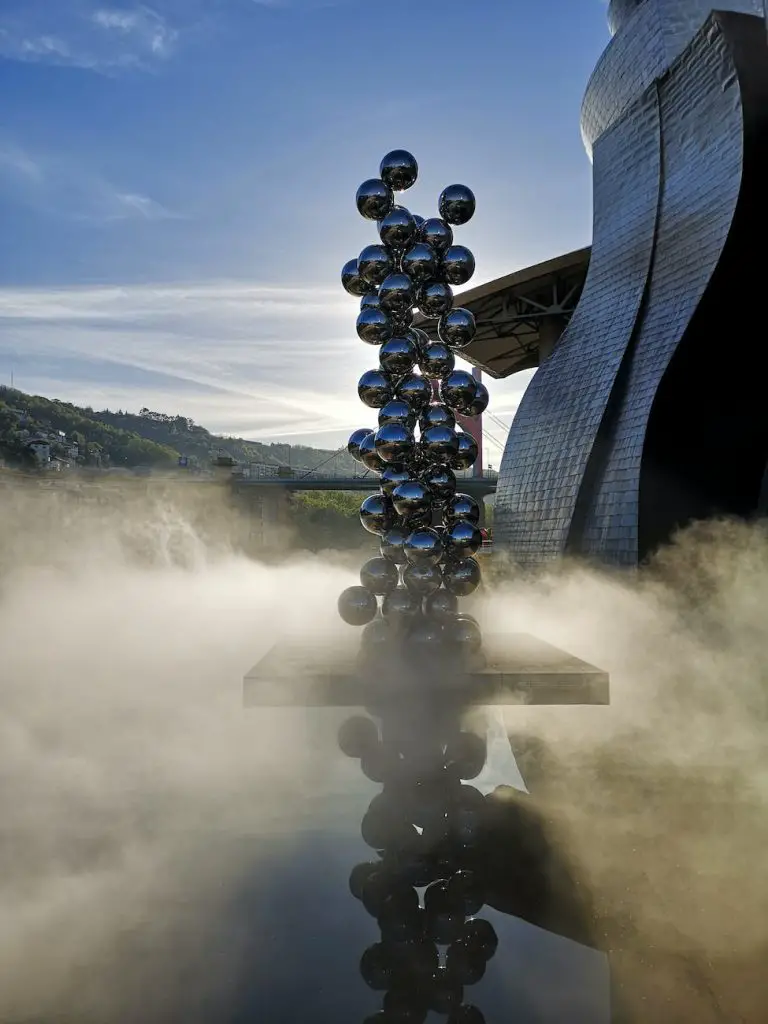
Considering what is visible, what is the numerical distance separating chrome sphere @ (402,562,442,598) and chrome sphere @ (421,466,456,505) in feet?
2.10

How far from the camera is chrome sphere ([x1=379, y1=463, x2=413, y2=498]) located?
6719 millimetres

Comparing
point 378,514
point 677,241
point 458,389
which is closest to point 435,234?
point 458,389

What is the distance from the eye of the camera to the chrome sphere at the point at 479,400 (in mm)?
7082

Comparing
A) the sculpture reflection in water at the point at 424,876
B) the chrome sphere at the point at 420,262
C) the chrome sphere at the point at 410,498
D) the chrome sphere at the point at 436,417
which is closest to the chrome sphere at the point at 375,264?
the chrome sphere at the point at 420,262

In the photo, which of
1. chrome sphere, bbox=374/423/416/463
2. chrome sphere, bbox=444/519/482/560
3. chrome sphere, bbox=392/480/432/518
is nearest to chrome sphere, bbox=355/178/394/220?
chrome sphere, bbox=374/423/416/463

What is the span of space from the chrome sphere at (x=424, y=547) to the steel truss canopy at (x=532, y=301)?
13.3 m

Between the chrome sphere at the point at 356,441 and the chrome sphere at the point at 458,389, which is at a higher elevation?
the chrome sphere at the point at 458,389

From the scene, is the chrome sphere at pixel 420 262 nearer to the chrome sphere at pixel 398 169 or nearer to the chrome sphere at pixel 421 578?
the chrome sphere at pixel 398 169

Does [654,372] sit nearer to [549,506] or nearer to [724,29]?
[549,506]

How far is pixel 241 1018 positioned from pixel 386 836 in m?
1.44

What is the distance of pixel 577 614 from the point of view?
1167 centimetres

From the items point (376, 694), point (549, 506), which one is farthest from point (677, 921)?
point (549, 506)

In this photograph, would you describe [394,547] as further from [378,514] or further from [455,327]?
[455,327]

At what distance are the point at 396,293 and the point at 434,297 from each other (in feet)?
1.44
